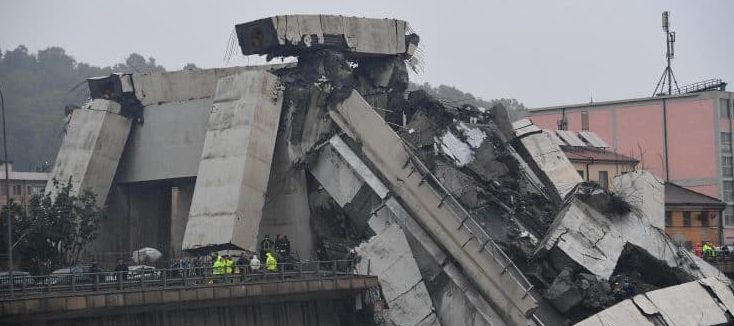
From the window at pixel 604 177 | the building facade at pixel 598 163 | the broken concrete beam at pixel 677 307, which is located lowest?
the broken concrete beam at pixel 677 307

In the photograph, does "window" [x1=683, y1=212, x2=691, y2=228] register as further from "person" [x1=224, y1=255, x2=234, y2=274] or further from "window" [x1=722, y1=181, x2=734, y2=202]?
"person" [x1=224, y1=255, x2=234, y2=274]

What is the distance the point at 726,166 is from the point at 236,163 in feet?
153

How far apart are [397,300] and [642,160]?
42.0 m

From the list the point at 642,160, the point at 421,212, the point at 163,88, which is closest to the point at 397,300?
the point at 421,212

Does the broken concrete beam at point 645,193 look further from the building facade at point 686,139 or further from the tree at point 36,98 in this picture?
the tree at point 36,98

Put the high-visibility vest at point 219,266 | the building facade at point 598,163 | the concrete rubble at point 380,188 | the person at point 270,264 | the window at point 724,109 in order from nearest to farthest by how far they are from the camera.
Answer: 1. the high-visibility vest at point 219,266
2. the person at point 270,264
3. the concrete rubble at point 380,188
4. the building facade at point 598,163
5. the window at point 724,109

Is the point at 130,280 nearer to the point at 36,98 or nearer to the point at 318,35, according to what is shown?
the point at 318,35

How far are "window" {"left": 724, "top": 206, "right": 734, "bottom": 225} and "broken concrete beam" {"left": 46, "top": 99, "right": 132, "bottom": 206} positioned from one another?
46345 millimetres

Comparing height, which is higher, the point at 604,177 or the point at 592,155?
the point at 592,155

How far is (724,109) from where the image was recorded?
74688mm

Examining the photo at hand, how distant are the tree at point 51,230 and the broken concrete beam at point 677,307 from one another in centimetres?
2048

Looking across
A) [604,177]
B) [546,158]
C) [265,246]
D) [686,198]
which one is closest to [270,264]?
[265,246]

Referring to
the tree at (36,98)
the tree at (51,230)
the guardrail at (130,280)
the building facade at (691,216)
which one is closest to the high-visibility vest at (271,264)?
the guardrail at (130,280)

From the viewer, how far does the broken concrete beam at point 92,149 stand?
151 feet
